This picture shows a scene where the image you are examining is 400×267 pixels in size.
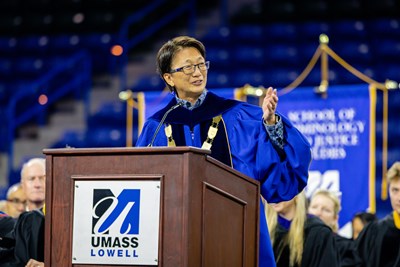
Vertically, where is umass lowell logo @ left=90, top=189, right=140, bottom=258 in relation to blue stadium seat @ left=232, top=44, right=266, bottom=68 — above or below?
below

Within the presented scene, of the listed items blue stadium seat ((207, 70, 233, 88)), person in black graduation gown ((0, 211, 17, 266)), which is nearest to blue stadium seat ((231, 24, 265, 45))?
blue stadium seat ((207, 70, 233, 88))

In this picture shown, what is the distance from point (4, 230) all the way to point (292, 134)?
2217 millimetres

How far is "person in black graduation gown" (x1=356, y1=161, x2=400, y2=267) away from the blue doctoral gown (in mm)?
2126

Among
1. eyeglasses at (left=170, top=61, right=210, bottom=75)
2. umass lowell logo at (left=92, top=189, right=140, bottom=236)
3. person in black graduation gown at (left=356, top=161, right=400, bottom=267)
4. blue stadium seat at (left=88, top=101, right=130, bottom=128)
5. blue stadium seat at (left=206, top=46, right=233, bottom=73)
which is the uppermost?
blue stadium seat at (left=206, top=46, right=233, bottom=73)

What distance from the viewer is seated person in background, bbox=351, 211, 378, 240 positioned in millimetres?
7941

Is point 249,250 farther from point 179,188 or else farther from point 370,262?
point 370,262

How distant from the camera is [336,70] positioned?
11805 mm

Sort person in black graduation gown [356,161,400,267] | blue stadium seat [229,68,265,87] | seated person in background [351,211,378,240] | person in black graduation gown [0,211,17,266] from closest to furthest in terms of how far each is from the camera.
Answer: person in black graduation gown [0,211,17,266] → person in black graduation gown [356,161,400,267] → seated person in background [351,211,378,240] → blue stadium seat [229,68,265,87]

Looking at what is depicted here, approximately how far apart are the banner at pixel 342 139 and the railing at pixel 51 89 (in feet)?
15.3

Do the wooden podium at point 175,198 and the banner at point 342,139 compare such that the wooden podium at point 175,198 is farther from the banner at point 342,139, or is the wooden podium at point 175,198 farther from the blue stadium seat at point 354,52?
the blue stadium seat at point 354,52

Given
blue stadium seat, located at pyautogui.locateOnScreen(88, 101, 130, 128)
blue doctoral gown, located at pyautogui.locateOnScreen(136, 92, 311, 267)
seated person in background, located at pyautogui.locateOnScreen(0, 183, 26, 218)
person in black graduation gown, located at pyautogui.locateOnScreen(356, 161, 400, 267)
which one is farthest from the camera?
blue stadium seat, located at pyautogui.locateOnScreen(88, 101, 130, 128)

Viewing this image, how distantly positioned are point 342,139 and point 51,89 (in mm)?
6196

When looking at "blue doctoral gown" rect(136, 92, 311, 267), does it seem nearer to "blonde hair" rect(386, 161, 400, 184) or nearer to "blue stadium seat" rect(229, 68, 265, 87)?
"blonde hair" rect(386, 161, 400, 184)

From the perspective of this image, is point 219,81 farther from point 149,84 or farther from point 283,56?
point 149,84
